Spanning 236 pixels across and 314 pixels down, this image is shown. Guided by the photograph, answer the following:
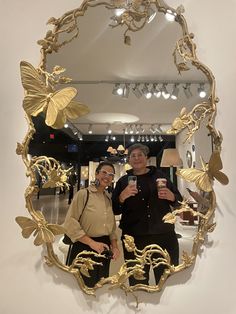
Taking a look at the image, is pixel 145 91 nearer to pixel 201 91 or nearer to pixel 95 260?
pixel 201 91

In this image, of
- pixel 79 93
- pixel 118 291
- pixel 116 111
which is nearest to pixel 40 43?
pixel 79 93

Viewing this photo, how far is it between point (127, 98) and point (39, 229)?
2.00 feet

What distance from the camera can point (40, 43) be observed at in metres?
0.95

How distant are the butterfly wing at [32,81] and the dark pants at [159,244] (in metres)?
0.67

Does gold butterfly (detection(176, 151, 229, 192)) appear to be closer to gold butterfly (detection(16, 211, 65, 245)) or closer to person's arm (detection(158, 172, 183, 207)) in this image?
person's arm (detection(158, 172, 183, 207))

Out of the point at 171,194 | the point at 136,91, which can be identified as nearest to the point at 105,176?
the point at 171,194

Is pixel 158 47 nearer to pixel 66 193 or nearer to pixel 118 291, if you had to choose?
pixel 66 193

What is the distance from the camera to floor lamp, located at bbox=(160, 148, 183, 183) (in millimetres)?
960

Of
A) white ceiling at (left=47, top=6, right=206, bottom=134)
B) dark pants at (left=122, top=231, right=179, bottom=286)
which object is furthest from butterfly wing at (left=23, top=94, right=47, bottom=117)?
dark pants at (left=122, top=231, right=179, bottom=286)

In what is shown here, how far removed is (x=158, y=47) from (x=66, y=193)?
694 mm

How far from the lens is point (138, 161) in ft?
3.17

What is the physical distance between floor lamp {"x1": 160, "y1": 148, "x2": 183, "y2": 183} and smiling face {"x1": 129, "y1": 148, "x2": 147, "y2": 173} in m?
0.07

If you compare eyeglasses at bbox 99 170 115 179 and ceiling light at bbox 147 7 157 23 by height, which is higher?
ceiling light at bbox 147 7 157 23

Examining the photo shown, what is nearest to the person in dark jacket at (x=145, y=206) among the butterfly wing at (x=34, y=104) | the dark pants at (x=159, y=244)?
the dark pants at (x=159, y=244)
